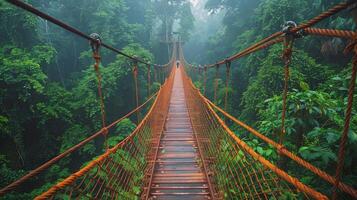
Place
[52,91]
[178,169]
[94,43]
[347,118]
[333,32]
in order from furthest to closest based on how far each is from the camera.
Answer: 1. [52,91]
2. [178,169]
3. [94,43]
4. [333,32]
5. [347,118]

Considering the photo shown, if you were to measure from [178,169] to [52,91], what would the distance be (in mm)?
6366

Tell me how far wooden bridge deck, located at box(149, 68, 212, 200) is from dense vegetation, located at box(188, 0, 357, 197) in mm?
598

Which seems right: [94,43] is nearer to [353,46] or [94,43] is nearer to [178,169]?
[353,46]

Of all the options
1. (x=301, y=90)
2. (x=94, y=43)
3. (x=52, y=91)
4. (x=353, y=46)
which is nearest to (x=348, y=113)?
(x=353, y=46)

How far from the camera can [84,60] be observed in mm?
11078

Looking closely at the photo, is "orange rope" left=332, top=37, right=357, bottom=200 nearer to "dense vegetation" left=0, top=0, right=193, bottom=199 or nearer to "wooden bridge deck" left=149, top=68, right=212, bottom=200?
"wooden bridge deck" left=149, top=68, right=212, bottom=200

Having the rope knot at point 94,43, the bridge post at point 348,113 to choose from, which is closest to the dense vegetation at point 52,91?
the rope knot at point 94,43

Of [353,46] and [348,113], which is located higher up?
[353,46]

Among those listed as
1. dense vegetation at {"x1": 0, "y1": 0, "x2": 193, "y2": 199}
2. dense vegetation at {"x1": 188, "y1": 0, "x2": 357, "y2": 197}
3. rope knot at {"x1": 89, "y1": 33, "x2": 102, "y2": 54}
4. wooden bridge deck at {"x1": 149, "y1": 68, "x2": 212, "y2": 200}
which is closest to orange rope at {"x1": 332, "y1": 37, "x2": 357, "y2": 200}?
dense vegetation at {"x1": 188, "y1": 0, "x2": 357, "y2": 197}

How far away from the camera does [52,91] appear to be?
765cm

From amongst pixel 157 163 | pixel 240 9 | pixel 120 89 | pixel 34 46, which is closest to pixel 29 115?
pixel 34 46

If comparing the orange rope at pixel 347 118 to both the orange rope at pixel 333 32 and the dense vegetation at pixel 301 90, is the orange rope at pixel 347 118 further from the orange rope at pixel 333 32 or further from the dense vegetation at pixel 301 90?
the dense vegetation at pixel 301 90

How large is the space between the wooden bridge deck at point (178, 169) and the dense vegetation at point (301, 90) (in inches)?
23.6

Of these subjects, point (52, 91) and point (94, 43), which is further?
point (52, 91)
